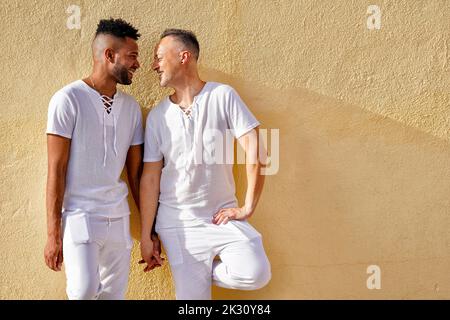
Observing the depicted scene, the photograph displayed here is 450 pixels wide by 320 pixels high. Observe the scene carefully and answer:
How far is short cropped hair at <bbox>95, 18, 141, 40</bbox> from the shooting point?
12.1ft

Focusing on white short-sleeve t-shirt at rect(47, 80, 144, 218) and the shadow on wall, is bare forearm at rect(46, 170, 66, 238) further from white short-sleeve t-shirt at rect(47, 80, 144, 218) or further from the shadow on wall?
the shadow on wall

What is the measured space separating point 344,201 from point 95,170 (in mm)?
1548

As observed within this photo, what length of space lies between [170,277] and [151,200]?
1.90 ft

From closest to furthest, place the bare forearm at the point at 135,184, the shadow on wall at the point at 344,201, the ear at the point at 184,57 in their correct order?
the ear at the point at 184,57
the bare forearm at the point at 135,184
the shadow on wall at the point at 344,201

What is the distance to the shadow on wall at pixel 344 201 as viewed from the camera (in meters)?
4.10

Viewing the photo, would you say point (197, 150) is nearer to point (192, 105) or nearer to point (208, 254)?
point (192, 105)

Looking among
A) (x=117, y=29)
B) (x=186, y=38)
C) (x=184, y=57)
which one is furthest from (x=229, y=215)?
(x=117, y=29)

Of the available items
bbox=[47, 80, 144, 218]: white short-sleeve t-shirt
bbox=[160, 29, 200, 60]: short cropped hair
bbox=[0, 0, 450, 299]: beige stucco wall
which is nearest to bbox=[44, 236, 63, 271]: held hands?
bbox=[47, 80, 144, 218]: white short-sleeve t-shirt

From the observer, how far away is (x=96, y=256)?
11.7 feet

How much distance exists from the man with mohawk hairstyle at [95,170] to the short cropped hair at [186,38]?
201 millimetres

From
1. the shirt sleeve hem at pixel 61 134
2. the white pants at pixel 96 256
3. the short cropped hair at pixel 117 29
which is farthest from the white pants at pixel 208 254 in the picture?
the short cropped hair at pixel 117 29

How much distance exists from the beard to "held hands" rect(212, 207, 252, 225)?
35.7 inches

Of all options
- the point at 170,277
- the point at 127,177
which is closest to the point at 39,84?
the point at 127,177

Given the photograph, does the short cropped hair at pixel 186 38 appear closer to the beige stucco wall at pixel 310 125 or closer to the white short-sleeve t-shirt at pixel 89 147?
the beige stucco wall at pixel 310 125
